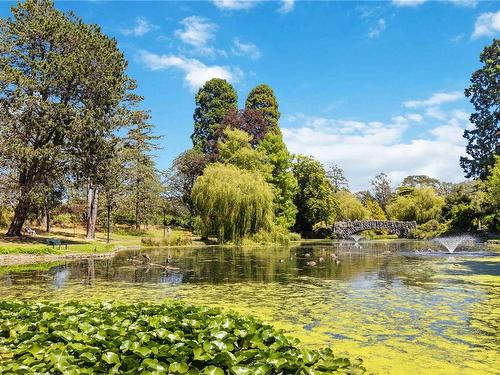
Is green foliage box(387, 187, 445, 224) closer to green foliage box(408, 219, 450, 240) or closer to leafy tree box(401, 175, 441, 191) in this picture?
green foliage box(408, 219, 450, 240)

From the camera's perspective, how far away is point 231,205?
38188 mm

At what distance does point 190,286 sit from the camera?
14.8 metres

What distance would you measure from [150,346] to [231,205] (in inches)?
1273

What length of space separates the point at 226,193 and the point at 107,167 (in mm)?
10286

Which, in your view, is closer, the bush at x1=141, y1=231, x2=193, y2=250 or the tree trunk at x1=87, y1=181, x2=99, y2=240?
the bush at x1=141, y1=231, x2=193, y2=250

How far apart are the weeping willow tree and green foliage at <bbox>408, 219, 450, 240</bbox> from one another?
2474 cm

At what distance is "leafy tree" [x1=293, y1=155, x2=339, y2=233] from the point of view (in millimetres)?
56138

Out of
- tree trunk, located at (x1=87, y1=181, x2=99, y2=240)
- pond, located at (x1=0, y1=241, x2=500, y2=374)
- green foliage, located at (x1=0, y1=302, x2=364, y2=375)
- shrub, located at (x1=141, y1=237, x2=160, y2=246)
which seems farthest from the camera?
tree trunk, located at (x1=87, y1=181, x2=99, y2=240)

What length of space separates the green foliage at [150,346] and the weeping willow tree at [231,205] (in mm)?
30095

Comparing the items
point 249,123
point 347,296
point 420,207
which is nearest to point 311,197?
point 249,123

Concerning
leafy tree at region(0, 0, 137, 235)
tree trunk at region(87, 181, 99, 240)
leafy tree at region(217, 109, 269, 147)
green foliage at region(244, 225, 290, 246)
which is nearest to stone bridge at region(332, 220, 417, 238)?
leafy tree at region(217, 109, 269, 147)

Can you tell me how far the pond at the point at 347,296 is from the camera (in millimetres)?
7164

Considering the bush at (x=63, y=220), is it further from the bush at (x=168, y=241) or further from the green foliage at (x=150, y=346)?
the green foliage at (x=150, y=346)

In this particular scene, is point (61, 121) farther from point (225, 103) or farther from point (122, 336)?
point (225, 103)
